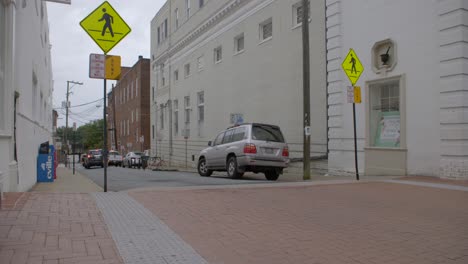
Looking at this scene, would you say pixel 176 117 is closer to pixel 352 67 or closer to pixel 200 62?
pixel 200 62

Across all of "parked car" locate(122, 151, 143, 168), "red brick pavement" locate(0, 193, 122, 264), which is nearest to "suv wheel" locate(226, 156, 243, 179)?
"red brick pavement" locate(0, 193, 122, 264)

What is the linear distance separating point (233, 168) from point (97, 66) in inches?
272

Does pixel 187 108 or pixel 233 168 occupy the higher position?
pixel 187 108

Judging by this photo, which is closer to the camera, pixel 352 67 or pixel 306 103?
pixel 352 67

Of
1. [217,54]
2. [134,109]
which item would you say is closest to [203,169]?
[217,54]

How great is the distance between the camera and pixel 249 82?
22.8 m

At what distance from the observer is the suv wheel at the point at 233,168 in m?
14.4

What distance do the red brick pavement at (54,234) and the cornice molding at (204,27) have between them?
60.5 feet

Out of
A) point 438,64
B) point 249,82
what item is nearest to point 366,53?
point 438,64

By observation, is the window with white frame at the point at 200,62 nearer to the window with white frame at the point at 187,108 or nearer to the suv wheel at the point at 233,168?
the window with white frame at the point at 187,108

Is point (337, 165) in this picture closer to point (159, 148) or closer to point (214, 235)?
point (214, 235)

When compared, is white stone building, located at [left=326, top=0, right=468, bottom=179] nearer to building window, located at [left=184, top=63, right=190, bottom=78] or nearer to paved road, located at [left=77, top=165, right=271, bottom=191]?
paved road, located at [left=77, top=165, right=271, bottom=191]

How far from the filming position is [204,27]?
94.4ft

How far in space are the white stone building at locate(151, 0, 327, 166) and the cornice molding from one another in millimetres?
55
